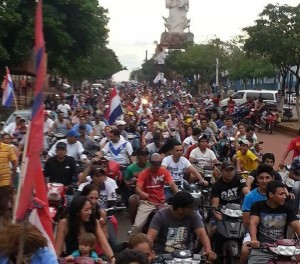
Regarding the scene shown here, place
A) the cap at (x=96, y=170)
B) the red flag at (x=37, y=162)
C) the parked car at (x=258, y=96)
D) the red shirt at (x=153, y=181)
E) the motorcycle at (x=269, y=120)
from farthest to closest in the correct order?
the parked car at (x=258, y=96) < the motorcycle at (x=269, y=120) < the red shirt at (x=153, y=181) < the cap at (x=96, y=170) < the red flag at (x=37, y=162)

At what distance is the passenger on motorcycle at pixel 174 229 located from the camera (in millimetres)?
6621

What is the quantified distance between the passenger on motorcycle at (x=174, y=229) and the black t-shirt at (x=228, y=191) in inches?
76.5

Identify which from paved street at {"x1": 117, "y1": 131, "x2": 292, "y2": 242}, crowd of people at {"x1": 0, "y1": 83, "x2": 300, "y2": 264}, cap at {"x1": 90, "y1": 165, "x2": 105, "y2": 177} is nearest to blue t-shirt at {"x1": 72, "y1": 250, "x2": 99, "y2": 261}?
crowd of people at {"x1": 0, "y1": 83, "x2": 300, "y2": 264}

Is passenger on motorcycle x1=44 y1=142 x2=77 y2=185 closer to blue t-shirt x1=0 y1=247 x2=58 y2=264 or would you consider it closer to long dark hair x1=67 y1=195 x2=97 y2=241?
long dark hair x1=67 y1=195 x2=97 y2=241

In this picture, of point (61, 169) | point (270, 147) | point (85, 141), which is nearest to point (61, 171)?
point (61, 169)

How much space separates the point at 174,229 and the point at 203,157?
5.17 m

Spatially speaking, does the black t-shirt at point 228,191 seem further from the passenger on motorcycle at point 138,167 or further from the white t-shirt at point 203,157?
the white t-shirt at point 203,157

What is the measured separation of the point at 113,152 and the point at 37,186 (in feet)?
23.0

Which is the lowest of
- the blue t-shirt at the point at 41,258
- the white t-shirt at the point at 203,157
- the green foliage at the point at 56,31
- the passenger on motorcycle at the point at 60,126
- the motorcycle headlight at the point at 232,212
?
the motorcycle headlight at the point at 232,212

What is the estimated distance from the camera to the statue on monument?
11962 cm

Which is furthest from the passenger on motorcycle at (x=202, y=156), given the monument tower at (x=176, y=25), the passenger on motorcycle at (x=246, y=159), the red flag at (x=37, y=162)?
the monument tower at (x=176, y=25)

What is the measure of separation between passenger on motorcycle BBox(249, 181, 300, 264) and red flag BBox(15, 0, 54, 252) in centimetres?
241

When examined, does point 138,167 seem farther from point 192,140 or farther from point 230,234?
point 192,140

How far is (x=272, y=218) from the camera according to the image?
22.6 feet
